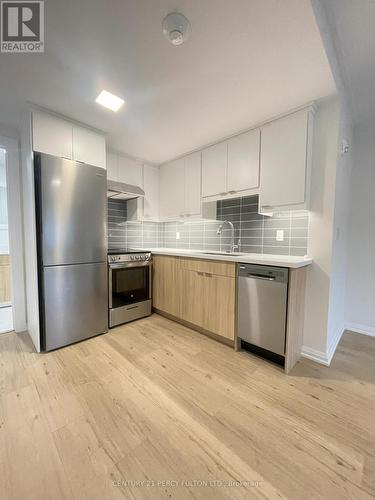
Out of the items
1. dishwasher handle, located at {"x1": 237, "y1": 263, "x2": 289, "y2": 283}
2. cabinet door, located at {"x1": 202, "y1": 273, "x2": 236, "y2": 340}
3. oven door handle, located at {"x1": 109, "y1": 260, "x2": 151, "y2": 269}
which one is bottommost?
cabinet door, located at {"x1": 202, "y1": 273, "x2": 236, "y2": 340}

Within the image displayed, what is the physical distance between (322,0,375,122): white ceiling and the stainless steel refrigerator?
7.26 ft

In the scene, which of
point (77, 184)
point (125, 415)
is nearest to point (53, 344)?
point (125, 415)

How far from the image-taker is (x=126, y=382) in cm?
160

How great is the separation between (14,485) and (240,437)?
111 centimetres

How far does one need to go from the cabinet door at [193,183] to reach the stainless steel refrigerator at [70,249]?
1132 millimetres

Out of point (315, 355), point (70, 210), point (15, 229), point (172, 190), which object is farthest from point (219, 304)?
point (15, 229)

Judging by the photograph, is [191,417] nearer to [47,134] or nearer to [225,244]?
[225,244]

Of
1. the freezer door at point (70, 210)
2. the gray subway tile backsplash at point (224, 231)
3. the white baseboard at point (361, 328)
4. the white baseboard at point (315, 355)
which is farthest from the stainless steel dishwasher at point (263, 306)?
the freezer door at point (70, 210)

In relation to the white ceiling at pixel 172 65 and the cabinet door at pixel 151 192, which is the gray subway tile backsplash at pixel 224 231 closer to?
the cabinet door at pixel 151 192

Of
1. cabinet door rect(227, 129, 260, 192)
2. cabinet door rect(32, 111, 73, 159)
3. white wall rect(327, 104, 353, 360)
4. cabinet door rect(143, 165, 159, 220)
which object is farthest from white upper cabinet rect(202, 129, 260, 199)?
cabinet door rect(32, 111, 73, 159)

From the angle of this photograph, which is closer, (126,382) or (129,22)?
(129,22)

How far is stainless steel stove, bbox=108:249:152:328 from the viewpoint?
2.47 metres

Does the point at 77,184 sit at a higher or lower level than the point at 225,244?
higher

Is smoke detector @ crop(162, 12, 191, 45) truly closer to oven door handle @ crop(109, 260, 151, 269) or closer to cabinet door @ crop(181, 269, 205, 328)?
cabinet door @ crop(181, 269, 205, 328)
